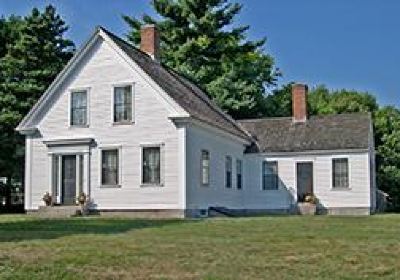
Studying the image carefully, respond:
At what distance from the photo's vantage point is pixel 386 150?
42.2 meters

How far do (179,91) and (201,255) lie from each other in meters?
18.3

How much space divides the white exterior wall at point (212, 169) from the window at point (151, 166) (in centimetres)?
133

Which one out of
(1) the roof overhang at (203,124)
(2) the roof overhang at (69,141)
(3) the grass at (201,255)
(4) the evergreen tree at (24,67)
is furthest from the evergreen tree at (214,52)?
(3) the grass at (201,255)

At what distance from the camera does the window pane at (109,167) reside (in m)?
27.3

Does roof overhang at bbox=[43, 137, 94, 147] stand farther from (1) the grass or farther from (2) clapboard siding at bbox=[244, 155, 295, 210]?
(1) the grass

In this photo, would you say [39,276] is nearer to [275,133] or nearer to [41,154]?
[41,154]

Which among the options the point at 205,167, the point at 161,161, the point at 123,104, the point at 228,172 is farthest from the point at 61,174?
the point at 228,172

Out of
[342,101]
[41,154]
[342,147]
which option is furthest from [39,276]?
[342,101]

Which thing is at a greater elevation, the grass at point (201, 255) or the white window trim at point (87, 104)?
the white window trim at point (87, 104)

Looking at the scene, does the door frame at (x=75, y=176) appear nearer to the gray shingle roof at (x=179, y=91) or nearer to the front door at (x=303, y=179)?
the gray shingle roof at (x=179, y=91)

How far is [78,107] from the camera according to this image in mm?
28328

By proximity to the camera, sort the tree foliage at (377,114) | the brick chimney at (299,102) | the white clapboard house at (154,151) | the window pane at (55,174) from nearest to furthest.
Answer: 1. the white clapboard house at (154,151)
2. the window pane at (55,174)
3. the brick chimney at (299,102)
4. the tree foliage at (377,114)

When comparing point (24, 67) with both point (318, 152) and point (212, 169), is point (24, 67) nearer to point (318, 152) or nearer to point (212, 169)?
point (212, 169)

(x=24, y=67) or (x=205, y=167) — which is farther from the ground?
(x=24, y=67)
